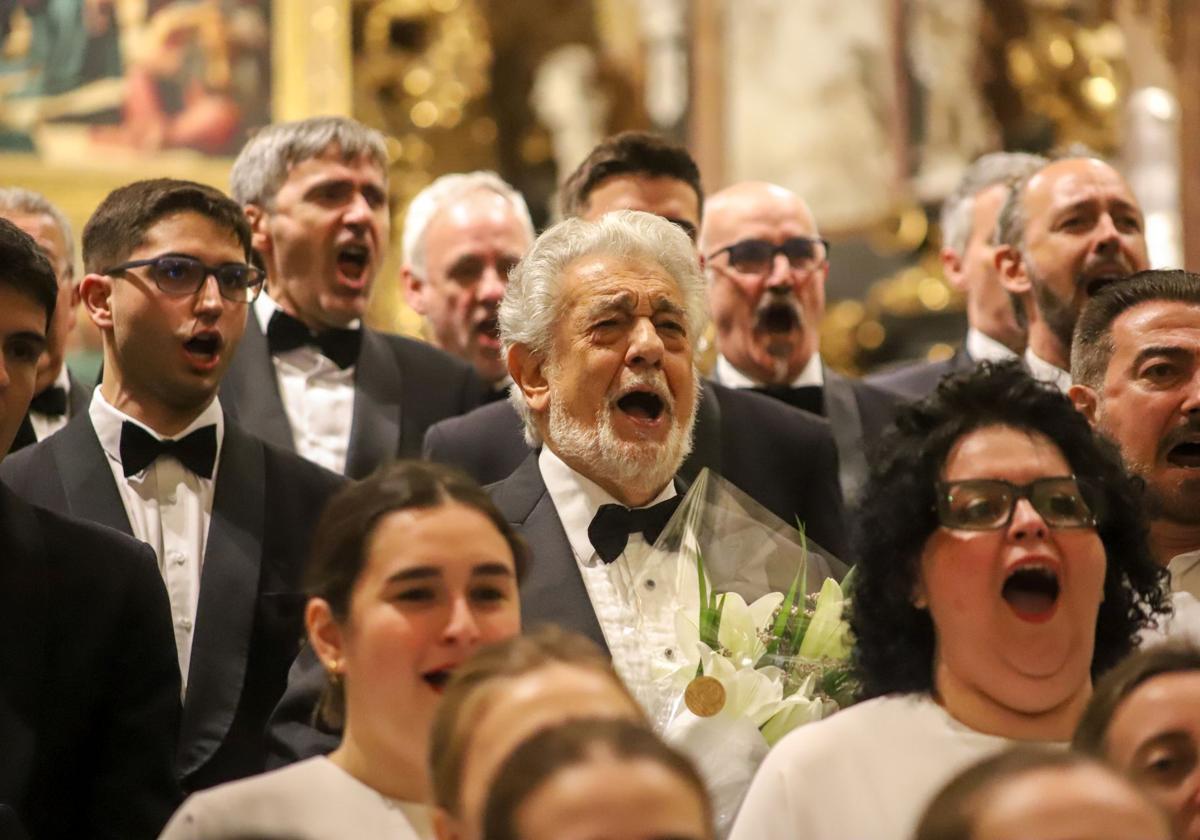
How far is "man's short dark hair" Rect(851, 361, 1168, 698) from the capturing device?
3.09 m

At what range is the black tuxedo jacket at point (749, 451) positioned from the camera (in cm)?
424

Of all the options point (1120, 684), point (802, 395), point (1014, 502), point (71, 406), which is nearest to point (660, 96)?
point (802, 395)

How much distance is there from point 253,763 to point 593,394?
957 millimetres

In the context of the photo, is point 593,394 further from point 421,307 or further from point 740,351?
point 421,307

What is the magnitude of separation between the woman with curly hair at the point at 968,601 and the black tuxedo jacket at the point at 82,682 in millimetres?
1112

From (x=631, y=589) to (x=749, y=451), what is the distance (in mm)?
803

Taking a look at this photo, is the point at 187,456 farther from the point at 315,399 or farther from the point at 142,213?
the point at 315,399

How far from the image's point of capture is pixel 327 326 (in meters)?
5.27

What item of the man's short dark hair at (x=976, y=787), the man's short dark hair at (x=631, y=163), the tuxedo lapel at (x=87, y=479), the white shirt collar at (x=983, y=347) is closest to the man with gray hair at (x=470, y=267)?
the man's short dark hair at (x=631, y=163)

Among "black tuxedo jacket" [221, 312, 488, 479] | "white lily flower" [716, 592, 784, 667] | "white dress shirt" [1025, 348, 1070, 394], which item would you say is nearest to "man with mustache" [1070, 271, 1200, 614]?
"white dress shirt" [1025, 348, 1070, 394]

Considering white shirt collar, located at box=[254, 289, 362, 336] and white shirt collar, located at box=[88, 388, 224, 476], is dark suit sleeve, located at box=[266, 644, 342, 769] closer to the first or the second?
white shirt collar, located at box=[88, 388, 224, 476]

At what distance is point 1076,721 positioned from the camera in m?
2.96

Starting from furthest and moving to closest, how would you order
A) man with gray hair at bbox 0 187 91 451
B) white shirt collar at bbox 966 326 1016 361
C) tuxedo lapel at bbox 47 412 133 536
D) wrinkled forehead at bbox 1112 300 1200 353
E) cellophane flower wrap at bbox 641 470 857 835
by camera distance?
white shirt collar at bbox 966 326 1016 361
man with gray hair at bbox 0 187 91 451
tuxedo lapel at bbox 47 412 133 536
wrinkled forehead at bbox 1112 300 1200 353
cellophane flower wrap at bbox 641 470 857 835

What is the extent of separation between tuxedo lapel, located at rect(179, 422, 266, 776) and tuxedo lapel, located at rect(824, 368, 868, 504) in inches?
56.2
